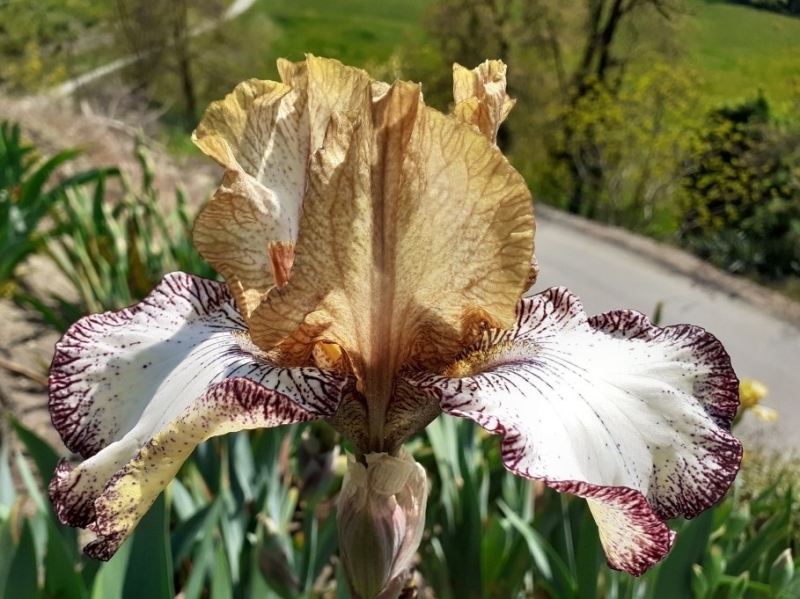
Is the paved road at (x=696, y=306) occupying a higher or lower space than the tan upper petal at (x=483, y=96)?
lower

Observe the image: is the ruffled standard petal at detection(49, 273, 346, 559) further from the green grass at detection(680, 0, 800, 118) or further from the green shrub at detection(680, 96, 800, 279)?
the green shrub at detection(680, 96, 800, 279)

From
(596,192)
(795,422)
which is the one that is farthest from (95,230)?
(596,192)

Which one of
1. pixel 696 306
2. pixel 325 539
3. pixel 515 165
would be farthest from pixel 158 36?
pixel 325 539

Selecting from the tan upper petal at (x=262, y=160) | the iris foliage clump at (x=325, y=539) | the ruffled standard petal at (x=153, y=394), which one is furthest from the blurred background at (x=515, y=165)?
the tan upper petal at (x=262, y=160)

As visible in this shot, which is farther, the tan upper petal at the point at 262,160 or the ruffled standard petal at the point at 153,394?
the tan upper petal at the point at 262,160

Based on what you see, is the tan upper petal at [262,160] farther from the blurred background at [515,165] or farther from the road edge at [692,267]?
the road edge at [692,267]

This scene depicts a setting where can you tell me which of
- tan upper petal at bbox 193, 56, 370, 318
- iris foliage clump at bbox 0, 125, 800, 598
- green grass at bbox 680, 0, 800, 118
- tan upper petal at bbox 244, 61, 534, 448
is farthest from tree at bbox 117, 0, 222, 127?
tan upper petal at bbox 244, 61, 534, 448

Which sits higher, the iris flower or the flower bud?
the iris flower
